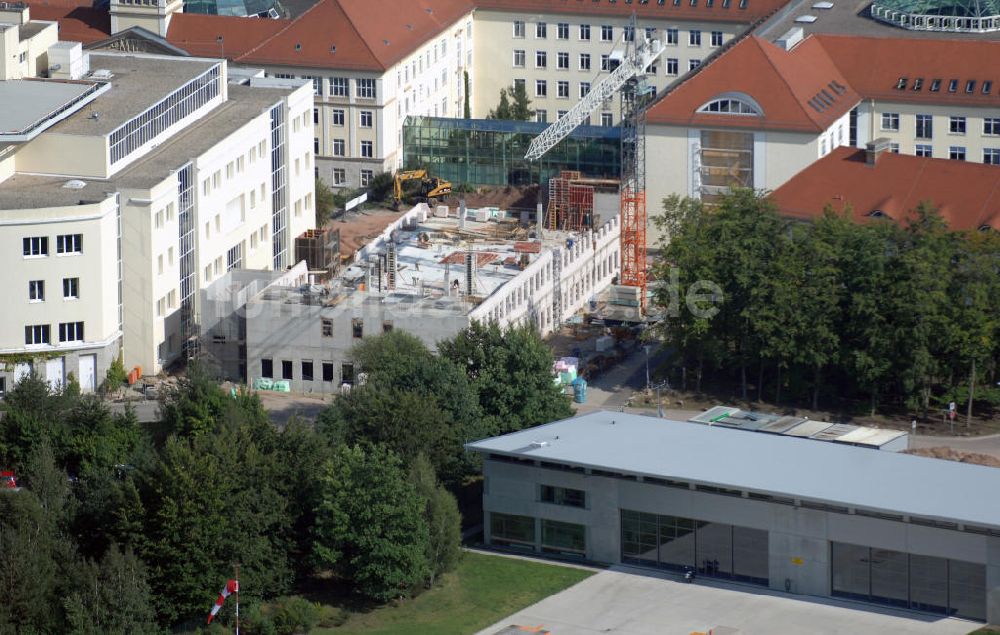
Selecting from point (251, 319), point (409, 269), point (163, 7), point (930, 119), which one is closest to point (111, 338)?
point (251, 319)

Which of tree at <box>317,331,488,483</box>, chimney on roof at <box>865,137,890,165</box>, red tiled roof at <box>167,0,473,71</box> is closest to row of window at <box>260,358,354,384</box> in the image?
tree at <box>317,331,488,483</box>

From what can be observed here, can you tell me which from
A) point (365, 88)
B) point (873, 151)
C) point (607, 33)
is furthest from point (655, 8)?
point (873, 151)

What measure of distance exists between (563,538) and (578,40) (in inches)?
3208

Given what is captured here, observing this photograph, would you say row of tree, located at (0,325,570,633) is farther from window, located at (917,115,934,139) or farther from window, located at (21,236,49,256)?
window, located at (917,115,934,139)

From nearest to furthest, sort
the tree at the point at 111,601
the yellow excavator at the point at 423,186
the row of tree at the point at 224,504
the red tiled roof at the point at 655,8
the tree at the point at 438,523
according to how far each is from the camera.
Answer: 1. the tree at the point at 111,601
2. the row of tree at the point at 224,504
3. the tree at the point at 438,523
4. the yellow excavator at the point at 423,186
5. the red tiled roof at the point at 655,8

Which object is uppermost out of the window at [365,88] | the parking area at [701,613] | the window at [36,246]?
the window at [365,88]

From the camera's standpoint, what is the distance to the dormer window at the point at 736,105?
539 feet

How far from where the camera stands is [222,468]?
114m

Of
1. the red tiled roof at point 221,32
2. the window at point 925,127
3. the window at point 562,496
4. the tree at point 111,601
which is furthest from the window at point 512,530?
the red tiled roof at point 221,32

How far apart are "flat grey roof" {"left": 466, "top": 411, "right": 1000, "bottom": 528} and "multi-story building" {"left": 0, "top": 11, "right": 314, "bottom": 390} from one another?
27482mm

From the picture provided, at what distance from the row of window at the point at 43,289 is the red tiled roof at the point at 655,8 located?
2523 inches

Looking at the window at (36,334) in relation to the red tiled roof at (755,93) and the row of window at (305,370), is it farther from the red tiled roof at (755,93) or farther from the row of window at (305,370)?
the red tiled roof at (755,93)

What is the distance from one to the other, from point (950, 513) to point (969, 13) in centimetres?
7789

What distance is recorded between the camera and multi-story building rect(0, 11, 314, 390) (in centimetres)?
13662
